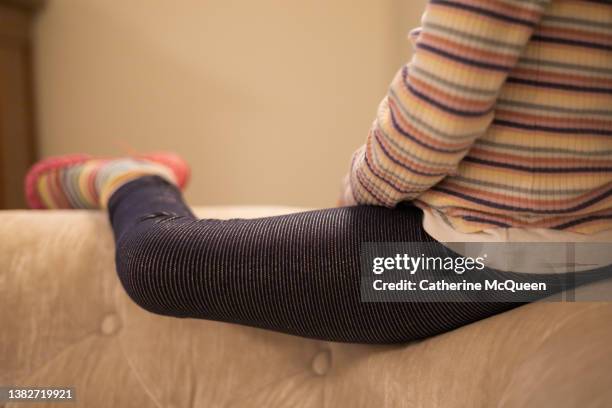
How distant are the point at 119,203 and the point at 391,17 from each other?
127 cm

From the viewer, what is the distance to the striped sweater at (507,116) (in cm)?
46

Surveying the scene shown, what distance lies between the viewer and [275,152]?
190cm

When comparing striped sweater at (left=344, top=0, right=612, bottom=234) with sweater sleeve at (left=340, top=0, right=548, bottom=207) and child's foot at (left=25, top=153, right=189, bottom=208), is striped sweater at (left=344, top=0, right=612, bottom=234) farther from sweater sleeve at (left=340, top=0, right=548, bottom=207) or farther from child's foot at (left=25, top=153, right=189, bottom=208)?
child's foot at (left=25, top=153, right=189, bottom=208)

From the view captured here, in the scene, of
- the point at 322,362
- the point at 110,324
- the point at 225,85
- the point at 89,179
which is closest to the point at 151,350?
the point at 110,324

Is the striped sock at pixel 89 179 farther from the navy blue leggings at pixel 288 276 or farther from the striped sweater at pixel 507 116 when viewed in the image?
the striped sweater at pixel 507 116

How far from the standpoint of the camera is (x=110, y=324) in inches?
29.0

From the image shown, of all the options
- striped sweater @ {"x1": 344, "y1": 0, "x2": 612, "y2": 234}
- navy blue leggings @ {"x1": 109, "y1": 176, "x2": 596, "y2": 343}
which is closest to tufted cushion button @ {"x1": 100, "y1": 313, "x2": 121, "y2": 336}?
navy blue leggings @ {"x1": 109, "y1": 176, "x2": 596, "y2": 343}

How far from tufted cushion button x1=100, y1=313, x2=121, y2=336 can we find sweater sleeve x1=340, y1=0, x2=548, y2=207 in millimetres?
412

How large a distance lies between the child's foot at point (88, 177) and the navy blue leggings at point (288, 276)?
229 mm

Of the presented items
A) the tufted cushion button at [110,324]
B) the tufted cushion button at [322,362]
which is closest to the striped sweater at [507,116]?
the tufted cushion button at [322,362]

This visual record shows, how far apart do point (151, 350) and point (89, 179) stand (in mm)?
322

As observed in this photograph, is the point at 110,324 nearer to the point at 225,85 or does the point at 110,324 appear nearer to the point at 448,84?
the point at 448,84

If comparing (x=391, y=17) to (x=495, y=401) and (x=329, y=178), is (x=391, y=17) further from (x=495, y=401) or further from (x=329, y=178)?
(x=495, y=401)

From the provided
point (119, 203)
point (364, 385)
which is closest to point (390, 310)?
point (364, 385)
